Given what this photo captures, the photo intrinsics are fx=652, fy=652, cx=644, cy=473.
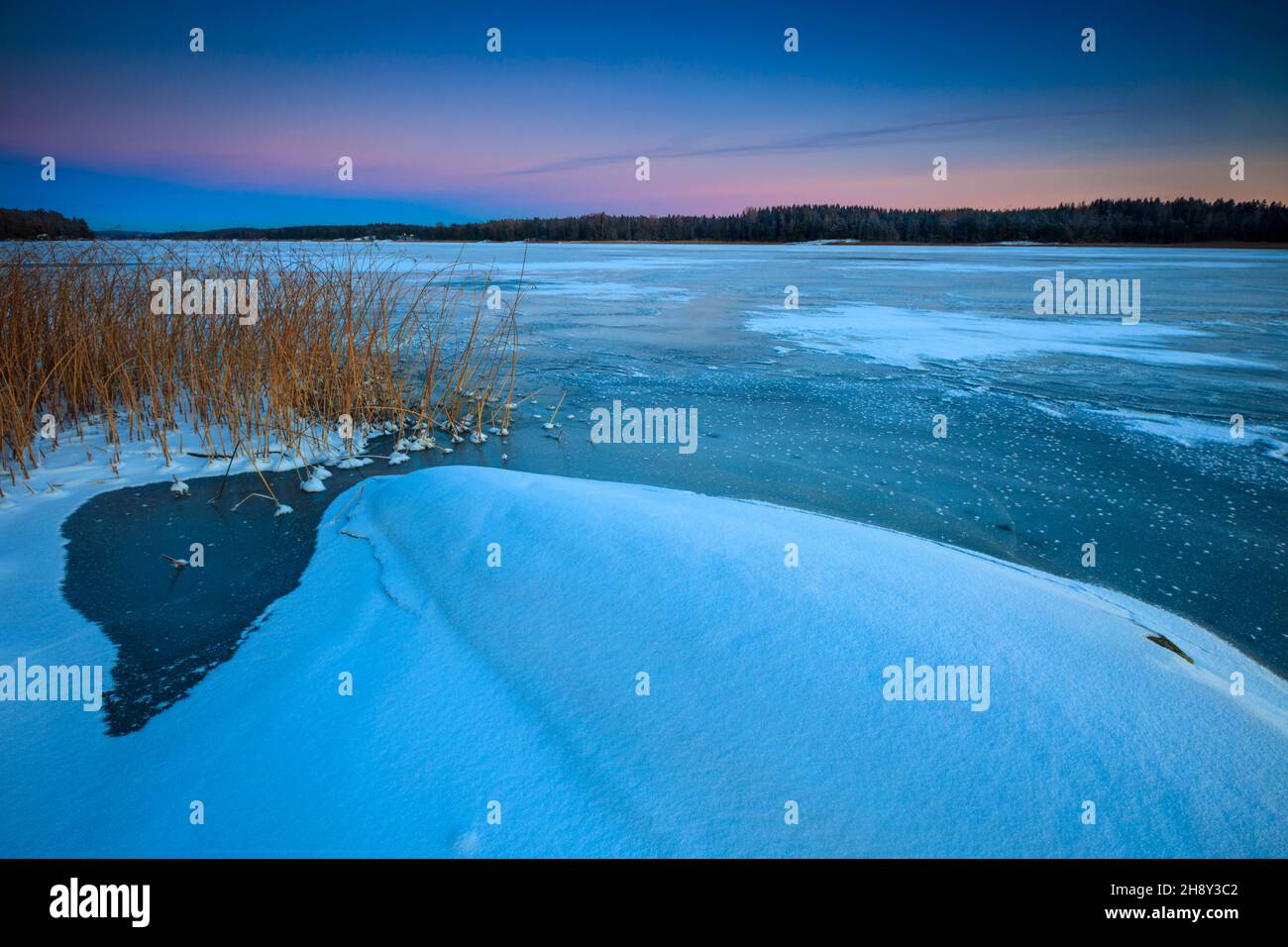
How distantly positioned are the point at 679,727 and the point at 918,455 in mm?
3357

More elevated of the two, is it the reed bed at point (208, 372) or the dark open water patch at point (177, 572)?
the reed bed at point (208, 372)

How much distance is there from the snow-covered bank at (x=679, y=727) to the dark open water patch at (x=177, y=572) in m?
0.16

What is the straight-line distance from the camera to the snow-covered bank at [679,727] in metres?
1.46

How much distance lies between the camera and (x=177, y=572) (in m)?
2.94

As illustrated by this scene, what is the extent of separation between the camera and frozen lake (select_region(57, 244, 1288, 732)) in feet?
8.88

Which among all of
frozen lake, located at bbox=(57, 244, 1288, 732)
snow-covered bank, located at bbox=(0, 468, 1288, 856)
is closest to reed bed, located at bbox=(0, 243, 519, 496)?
frozen lake, located at bbox=(57, 244, 1288, 732)

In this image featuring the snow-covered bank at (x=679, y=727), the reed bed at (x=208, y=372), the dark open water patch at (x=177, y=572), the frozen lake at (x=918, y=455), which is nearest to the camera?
the snow-covered bank at (x=679, y=727)

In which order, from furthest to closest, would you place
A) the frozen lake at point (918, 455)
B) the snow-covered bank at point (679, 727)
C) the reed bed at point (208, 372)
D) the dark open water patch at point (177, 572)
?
the reed bed at point (208, 372), the frozen lake at point (918, 455), the dark open water patch at point (177, 572), the snow-covered bank at point (679, 727)

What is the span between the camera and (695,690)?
6.15 ft

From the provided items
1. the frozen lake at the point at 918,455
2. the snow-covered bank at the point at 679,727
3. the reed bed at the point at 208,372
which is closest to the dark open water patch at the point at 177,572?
the frozen lake at the point at 918,455

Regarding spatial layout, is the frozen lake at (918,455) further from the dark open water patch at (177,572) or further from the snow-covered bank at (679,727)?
the snow-covered bank at (679,727)

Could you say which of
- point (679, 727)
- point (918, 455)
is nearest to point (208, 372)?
point (679, 727)
